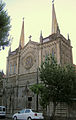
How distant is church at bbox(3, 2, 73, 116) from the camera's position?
83.3ft

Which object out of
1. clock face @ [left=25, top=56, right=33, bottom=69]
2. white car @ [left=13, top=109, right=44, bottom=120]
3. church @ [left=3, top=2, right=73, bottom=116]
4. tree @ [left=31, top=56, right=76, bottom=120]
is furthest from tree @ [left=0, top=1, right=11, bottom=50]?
clock face @ [left=25, top=56, right=33, bottom=69]

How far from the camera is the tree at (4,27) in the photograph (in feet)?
44.9

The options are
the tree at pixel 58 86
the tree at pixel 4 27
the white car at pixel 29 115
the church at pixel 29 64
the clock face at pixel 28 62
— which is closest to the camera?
the tree at pixel 4 27

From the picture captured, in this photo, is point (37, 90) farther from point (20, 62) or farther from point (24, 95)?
point (20, 62)

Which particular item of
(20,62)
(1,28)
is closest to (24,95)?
(20,62)

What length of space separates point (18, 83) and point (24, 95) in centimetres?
310

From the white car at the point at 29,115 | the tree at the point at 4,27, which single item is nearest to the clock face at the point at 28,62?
the white car at the point at 29,115

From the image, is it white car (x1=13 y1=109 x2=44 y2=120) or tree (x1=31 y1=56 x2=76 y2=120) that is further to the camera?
tree (x1=31 y1=56 x2=76 y2=120)

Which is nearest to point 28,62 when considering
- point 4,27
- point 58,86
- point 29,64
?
point 29,64

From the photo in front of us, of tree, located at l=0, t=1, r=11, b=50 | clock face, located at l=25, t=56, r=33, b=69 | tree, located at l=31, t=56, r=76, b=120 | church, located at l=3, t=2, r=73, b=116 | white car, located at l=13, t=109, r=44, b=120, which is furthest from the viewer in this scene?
clock face, located at l=25, t=56, r=33, b=69

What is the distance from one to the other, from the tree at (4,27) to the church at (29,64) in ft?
37.1

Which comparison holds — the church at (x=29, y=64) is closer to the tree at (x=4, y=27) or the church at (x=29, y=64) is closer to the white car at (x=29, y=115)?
the white car at (x=29, y=115)

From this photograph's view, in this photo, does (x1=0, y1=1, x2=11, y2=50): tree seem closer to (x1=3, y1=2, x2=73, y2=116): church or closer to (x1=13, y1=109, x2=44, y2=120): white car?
(x1=13, y1=109, x2=44, y2=120): white car

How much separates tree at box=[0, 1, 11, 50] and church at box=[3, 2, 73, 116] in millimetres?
11315
